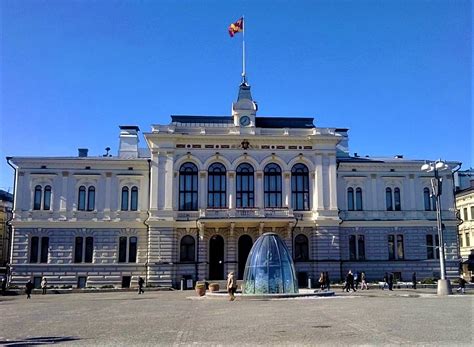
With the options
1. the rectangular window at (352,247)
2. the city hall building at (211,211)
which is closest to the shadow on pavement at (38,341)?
the city hall building at (211,211)

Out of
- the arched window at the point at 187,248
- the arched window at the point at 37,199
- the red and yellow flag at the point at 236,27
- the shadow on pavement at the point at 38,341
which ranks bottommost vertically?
the shadow on pavement at the point at 38,341

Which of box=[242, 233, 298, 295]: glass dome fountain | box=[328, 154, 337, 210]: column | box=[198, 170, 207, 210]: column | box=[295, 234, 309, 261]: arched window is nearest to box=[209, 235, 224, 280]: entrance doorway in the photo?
box=[198, 170, 207, 210]: column

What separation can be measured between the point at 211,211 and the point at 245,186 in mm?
4770

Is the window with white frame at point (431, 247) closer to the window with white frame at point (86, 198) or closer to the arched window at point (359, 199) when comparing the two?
the arched window at point (359, 199)

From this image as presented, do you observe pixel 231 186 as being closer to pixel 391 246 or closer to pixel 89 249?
pixel 89 249

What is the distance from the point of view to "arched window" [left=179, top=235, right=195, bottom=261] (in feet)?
179

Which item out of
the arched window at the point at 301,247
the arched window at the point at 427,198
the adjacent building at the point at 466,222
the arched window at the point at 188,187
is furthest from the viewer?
the adjacent building at the point at 466,222

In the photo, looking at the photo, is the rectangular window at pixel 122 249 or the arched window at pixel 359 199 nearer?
the rectangular window at pixel 122 249

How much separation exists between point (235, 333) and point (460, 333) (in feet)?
21.7

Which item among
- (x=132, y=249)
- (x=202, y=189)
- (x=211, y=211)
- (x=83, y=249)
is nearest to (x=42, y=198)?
(x=83, y=249)

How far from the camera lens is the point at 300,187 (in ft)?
186

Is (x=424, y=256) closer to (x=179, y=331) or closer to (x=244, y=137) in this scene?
(x=244, y=137)

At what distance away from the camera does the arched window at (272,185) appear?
55906mm

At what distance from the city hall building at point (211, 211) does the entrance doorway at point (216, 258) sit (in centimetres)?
10
